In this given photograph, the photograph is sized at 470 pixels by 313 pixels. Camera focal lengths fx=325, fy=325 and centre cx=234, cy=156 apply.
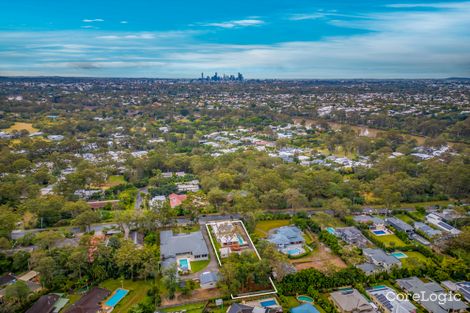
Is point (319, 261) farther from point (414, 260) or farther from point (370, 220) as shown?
point (370, 220)

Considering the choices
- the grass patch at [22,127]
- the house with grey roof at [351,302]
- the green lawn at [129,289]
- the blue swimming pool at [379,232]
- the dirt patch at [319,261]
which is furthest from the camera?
the grass patch at [22,127]

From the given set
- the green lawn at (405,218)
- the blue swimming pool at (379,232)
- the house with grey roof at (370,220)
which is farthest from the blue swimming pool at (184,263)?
the green lawn at (405,218)

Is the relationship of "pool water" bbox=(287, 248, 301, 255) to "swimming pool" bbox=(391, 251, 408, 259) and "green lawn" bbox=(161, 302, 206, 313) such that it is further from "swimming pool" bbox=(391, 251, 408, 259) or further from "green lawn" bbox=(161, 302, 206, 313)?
"green lawn" bbox=(161, 302, 206, 313)

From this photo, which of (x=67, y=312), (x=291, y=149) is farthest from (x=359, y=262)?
(x=291, y=149)

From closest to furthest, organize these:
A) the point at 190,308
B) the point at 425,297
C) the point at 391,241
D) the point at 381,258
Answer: the point at 190,308 < the point at 425,297 < the point at 381,258 < the point at 391,241

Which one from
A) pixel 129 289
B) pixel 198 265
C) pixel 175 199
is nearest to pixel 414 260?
pixel 198 265

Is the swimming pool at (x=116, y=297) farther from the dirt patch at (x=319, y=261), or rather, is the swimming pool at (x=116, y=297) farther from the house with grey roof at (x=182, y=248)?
the dirt patch at (x=319, y=261)

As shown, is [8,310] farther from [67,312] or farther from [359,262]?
[359,262]
